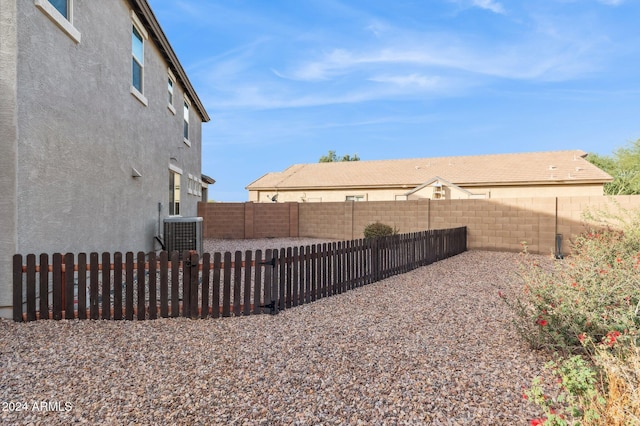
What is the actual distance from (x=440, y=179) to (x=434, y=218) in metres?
6.95

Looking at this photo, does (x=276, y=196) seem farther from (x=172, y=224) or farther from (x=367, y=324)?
(x=367, y=324)

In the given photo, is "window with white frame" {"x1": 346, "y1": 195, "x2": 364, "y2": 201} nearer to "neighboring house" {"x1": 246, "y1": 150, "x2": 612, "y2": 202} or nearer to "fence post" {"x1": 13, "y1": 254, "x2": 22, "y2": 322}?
"neighboring house" {"x1": 246, "y1": 150, "x2": 612, "y2": 202}

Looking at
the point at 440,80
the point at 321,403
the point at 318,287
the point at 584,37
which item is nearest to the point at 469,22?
the point at 584,37

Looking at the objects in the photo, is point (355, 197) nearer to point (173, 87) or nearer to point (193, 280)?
point (173, 87)

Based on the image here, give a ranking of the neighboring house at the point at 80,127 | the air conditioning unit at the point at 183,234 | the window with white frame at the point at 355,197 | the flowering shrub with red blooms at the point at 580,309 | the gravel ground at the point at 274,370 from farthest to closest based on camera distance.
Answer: the window with white frame at the point at 355,197 < the air conditioning unit at the point at 183,234 < the neighboring house at the point at 80,127 < the flowering shrub with red blooms at the point at 580,309 < the gravel ground at the point at 274,370

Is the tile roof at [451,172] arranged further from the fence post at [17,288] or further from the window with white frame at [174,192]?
the fence post at [17,288]

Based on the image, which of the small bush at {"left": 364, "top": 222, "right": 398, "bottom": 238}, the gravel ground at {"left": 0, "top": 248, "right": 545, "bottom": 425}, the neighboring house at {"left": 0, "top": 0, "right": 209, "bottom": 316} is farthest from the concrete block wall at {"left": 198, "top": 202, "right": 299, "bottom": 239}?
the gravel ground at {"left": 0, "top": 248, "right": 545, "bottom": 425}

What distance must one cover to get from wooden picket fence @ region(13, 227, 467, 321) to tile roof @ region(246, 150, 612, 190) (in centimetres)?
2043

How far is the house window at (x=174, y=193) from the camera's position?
42.8ft

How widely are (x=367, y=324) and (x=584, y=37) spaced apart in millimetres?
Answer: 13835

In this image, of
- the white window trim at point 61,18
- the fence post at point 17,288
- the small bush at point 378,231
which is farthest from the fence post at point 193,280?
the small bush at point 378,231

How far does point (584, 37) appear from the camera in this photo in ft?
43.2

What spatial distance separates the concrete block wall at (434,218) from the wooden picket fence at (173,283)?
593 cm

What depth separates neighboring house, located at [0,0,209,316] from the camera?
197 inches
